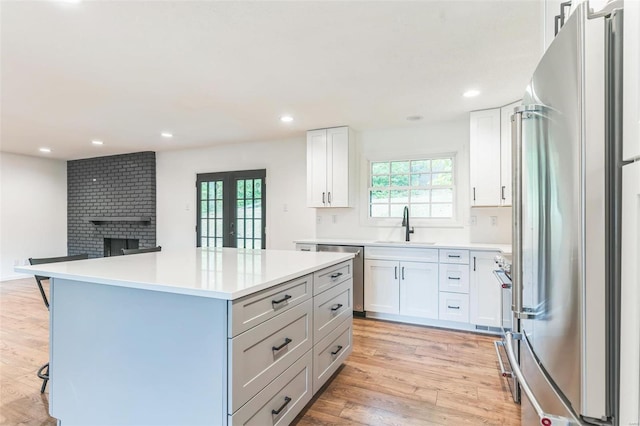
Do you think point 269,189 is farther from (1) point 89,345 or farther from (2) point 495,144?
(1) point 89,345

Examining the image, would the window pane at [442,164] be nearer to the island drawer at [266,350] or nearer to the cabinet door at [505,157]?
the cabinet door at [505,157]

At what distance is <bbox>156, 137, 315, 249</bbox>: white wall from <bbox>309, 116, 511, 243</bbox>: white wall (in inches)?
19.9

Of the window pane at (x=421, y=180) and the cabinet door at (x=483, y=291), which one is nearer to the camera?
the cabinet door at (x=483, y=291)

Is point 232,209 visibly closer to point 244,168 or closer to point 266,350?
point 244,168

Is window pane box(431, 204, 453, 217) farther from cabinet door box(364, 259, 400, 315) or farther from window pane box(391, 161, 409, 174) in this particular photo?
cabinet door box(364, 259, 400, 315)

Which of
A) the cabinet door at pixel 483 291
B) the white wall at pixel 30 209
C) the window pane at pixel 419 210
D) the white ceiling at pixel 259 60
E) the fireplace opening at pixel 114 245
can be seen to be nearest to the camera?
the white ceiling at pixel 259 60

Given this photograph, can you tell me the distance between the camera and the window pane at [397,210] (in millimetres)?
4328

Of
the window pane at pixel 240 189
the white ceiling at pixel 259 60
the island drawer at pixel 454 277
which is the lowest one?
the island drawer at pixel 454 277

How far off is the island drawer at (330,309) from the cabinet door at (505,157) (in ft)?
6.99

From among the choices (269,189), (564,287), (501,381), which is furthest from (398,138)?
(564,287)

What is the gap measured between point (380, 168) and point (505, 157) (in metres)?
1.53

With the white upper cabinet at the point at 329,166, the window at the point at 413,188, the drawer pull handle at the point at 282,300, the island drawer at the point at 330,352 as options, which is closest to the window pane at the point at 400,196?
the window at the point at 413,188

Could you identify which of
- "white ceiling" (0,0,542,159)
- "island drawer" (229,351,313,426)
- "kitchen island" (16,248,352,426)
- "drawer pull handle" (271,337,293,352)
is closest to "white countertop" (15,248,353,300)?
"kitchen island" (16,248,352,426)

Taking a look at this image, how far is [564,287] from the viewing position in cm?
85
